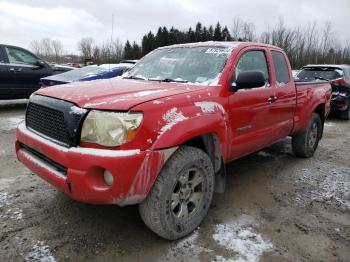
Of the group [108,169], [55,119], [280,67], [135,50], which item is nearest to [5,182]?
[55,119]

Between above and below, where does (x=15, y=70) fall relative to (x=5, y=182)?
above

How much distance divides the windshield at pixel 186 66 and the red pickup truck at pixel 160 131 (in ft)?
0.04

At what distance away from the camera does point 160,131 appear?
267cm

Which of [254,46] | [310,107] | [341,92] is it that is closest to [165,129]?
[254,46]

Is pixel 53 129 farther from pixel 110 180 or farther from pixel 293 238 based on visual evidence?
pixel 293 238

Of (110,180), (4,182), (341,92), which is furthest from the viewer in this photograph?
(341,92)

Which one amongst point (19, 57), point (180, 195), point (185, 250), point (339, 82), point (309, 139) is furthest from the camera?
point (339, 82)

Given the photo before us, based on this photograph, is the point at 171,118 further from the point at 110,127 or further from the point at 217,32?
the point at 217,32

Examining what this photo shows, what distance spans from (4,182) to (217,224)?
2599 millimetres

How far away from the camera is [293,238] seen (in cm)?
312

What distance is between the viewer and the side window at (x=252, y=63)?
379cm

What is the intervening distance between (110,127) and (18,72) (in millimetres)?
7672

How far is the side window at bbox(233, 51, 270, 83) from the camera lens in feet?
12.4

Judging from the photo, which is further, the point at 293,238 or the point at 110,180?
the point at 293,238
